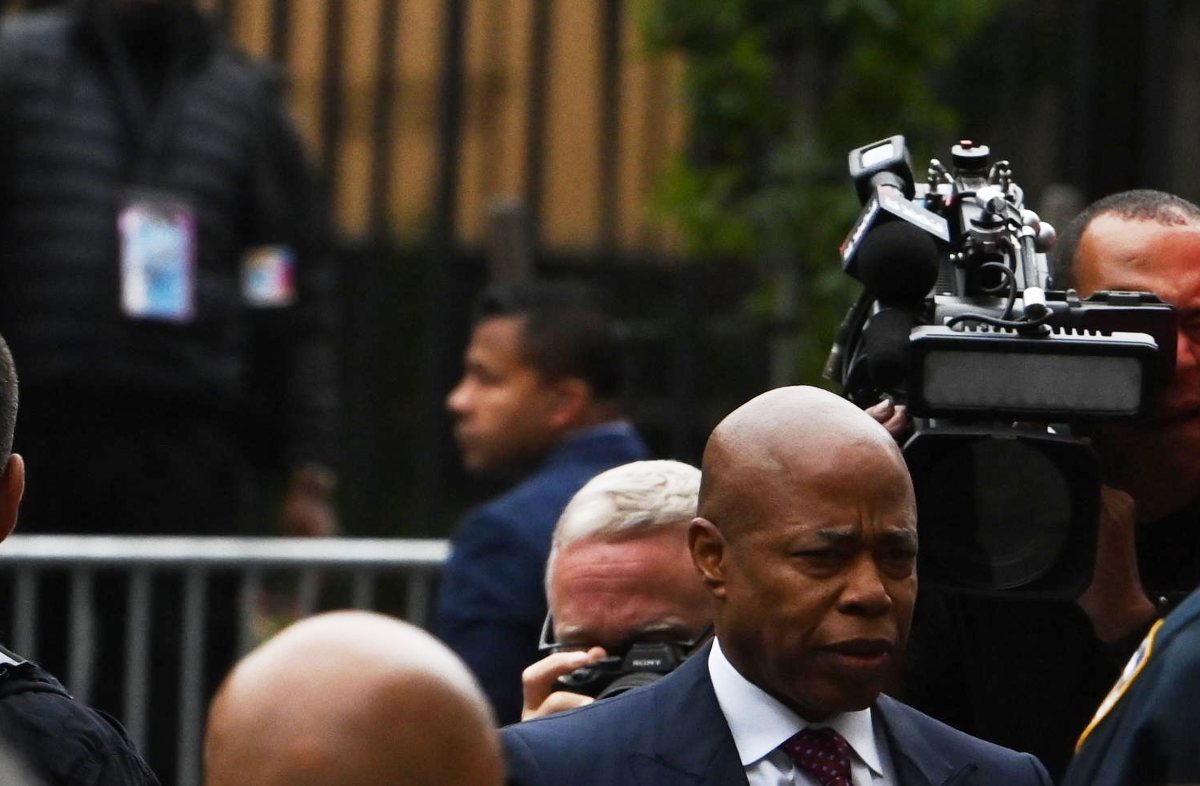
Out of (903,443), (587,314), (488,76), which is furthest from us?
(488,76)

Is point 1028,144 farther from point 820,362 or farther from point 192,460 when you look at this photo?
point 192,460

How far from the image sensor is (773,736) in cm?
305

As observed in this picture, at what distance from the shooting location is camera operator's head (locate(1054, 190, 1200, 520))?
11.4 feet

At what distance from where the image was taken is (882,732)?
3.11m

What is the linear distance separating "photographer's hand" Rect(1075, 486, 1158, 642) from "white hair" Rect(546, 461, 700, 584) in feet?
1.89

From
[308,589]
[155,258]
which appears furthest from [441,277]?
[308,589]

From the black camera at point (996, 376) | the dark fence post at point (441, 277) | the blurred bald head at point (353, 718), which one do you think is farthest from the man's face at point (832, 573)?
the dark fence post at point (441, 277)

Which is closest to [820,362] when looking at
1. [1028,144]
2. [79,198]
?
[1028,144]

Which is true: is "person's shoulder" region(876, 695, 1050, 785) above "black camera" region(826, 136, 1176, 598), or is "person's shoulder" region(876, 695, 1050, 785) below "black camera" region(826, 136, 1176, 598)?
below

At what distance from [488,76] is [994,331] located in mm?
4738

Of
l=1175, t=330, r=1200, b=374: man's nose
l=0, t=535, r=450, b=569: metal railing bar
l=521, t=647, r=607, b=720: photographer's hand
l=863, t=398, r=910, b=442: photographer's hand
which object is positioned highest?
l=1175, t=330, r=1200, b=374: man's nose

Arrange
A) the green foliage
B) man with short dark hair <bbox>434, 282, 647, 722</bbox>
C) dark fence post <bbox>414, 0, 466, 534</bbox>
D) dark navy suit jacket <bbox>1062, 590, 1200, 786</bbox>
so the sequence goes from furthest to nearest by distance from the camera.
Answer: dark fence post <bbox>414, 0, 466, 534</bbox> < the green foliage < man with short dark hair <bbox>434, 282, 647, 722</bbox> < dark navy suit jacket <bbox>1062, 590, 1200, 786</bbox>

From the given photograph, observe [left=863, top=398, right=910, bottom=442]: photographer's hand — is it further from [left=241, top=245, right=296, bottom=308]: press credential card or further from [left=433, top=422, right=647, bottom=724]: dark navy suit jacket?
[left=241, top=245, right=296, bottom=308]: press credential card

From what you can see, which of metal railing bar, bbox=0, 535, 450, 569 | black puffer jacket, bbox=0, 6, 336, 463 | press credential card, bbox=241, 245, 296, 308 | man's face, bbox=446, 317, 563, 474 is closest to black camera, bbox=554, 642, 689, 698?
man's face, bbox=446, 317, 563, 474
